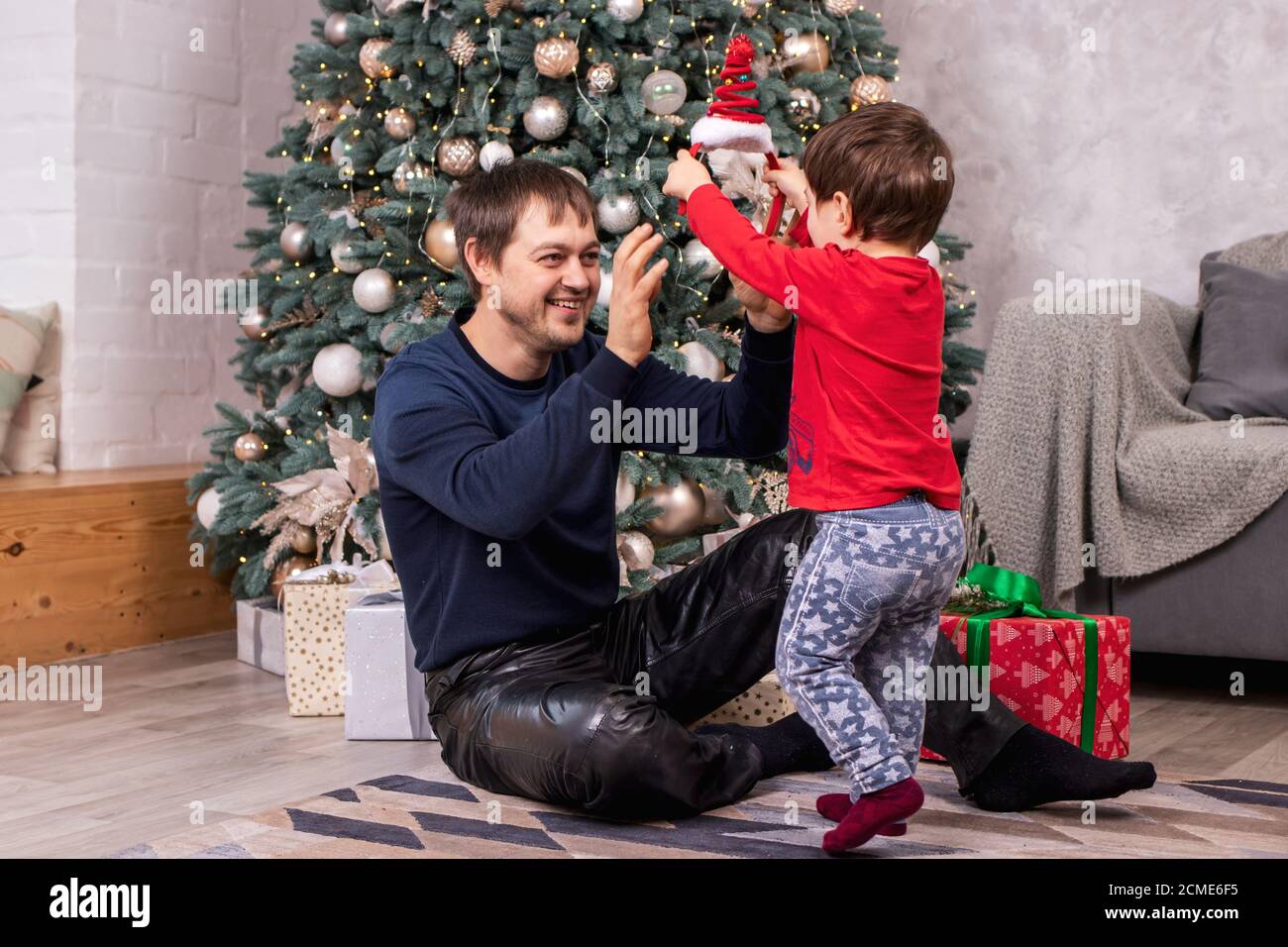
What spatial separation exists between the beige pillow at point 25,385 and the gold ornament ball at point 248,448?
50 cm

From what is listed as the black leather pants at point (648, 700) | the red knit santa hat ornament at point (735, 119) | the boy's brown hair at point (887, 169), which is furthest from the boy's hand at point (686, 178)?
the black leather pants at point (648, 700)

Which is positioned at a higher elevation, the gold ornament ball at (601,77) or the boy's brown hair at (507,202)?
the gold ornament ball at (601,77)

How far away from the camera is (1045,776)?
5.45 ft

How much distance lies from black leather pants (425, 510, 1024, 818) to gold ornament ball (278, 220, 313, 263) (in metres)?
1.20

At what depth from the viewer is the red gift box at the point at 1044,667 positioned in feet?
6.27

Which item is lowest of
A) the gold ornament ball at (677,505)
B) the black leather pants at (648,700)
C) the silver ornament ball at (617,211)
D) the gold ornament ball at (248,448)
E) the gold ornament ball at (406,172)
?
the black leather pants at (648,700)

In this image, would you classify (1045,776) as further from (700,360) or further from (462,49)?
(462,49)

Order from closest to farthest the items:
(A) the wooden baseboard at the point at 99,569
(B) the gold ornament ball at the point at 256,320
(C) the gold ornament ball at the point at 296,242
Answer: (A) the wooden baseboard at the point at 99,569, (C) the gold ornament ball at the point at 296,242, (B) the gold ornament ball at the point at 256,320

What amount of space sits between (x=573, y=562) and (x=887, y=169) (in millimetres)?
663

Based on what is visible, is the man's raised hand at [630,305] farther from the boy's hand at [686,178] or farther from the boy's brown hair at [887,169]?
the boy's brown hair at [887,169]

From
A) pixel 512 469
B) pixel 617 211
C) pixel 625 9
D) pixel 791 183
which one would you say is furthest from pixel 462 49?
pixel 512 469
